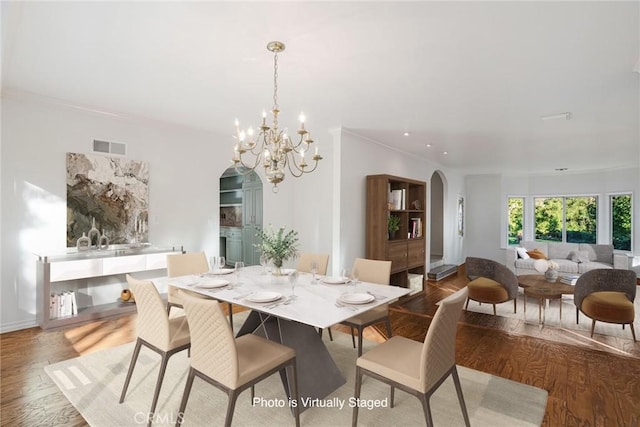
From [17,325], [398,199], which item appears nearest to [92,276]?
[17,325]

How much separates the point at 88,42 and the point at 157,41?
522 mm

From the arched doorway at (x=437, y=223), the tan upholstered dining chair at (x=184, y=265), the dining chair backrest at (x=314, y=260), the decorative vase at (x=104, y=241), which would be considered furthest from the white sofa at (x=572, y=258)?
the decorative vase at (x=104, y=241)

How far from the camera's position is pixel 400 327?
12.6 feet

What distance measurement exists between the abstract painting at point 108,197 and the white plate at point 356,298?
3.31 meters

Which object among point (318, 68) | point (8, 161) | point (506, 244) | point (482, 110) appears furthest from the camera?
point (506, 244)

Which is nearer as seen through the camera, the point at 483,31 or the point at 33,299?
the point at 483,31

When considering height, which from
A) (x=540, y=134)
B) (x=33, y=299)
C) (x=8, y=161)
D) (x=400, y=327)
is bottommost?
(x=400, y=327)

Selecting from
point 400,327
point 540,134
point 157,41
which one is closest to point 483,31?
point 157,41

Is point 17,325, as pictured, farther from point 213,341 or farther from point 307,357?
point 307,357

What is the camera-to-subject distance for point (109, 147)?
4.08m

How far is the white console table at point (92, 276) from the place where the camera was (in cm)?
345

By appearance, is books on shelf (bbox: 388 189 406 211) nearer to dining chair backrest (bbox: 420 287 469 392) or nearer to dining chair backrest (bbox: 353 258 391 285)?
dining chair backrest (bbox: 353 258 391 285)

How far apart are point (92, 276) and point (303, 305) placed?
2.91 meters

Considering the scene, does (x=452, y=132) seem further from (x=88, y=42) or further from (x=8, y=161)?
(x=8, y=161)
